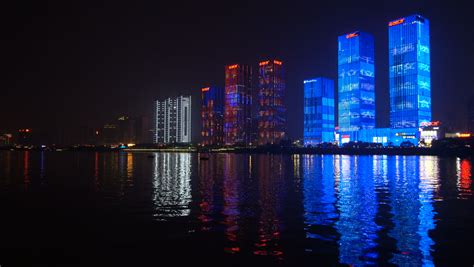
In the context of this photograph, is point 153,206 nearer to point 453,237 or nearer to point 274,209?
point 274,209

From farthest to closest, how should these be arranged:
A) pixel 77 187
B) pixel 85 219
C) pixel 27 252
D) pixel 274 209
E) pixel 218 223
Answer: pixel 77 187
pixel 274 209
pixel 85 219
pixel 218 223
pixel 27 252

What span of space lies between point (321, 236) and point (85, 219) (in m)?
12.7

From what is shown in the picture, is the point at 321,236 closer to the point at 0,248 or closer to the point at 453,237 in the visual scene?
the point at 453,237

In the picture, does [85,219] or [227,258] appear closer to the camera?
[227,258]

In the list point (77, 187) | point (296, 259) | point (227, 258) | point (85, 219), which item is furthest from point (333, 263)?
point (77, 187)

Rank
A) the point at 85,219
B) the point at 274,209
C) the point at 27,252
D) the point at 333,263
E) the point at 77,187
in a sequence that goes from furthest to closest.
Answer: the point at 77,187 → the point at 274,209 → the point at 85,219 → the point at 27,252 → the point at 333,263

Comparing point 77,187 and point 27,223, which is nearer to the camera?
point 27,223

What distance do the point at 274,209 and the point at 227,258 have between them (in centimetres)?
1171

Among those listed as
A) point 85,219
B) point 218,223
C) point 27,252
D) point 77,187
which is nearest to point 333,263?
point 218,223

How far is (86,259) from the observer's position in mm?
15445

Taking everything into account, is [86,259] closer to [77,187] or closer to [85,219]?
[85,219]

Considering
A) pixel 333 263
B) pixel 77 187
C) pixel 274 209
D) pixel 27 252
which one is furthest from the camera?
pixel 77 187

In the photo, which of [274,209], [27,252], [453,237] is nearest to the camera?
[27,252]

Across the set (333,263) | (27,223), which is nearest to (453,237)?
(333,263)
